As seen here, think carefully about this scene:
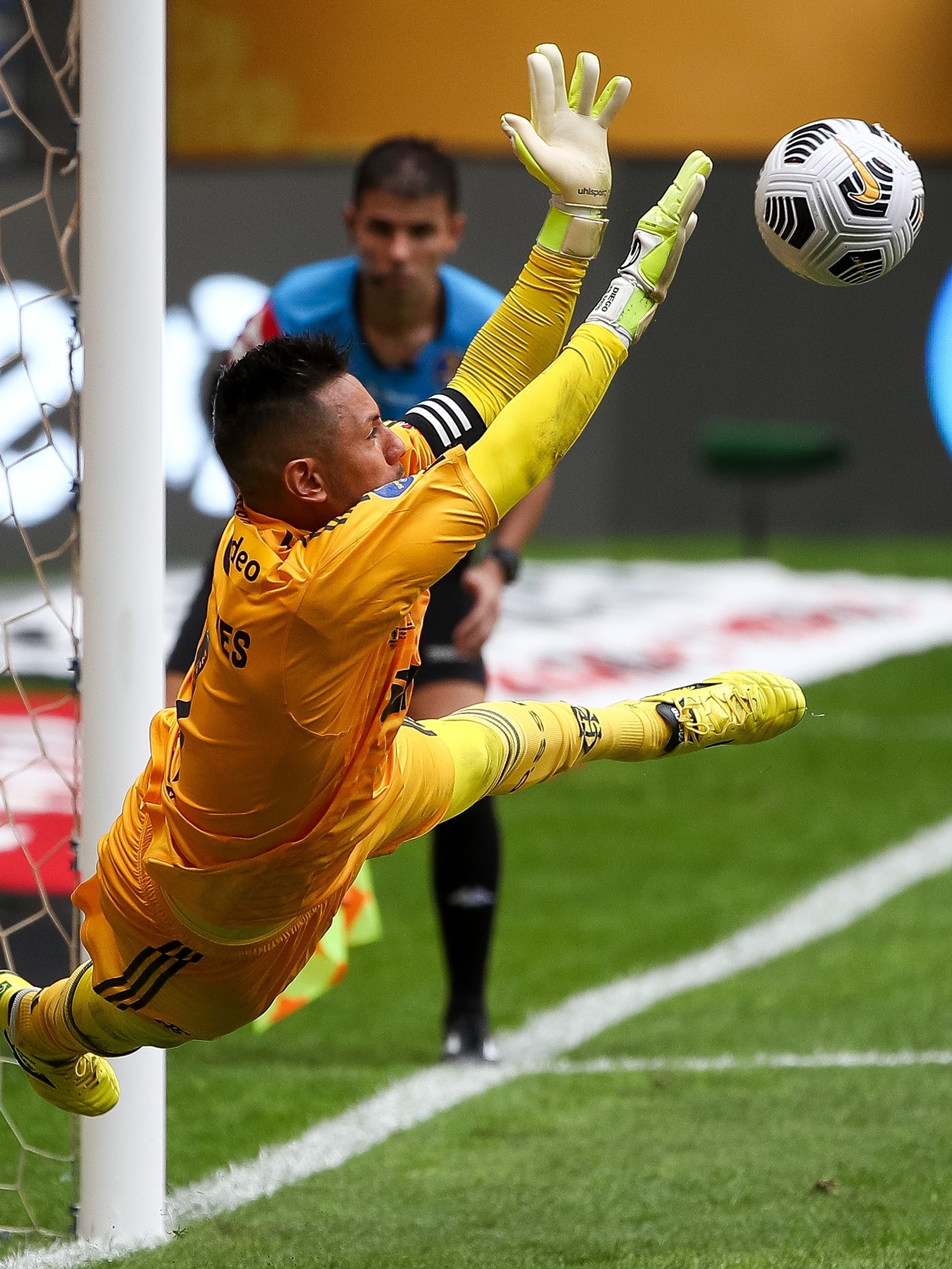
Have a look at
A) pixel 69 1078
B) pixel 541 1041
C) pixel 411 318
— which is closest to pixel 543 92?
pixel 411 318

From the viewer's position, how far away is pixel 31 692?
862 centimetres

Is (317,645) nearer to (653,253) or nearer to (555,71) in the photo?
(653,253)

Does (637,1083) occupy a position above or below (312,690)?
below

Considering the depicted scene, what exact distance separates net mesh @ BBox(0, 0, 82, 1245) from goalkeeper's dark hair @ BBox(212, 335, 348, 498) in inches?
30.6

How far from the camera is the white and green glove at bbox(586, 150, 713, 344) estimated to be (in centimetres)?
277

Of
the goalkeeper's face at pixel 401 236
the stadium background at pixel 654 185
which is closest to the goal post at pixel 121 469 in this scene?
the goalkeeper's face at pixel 401 236

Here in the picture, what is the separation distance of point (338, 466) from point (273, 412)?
123mm

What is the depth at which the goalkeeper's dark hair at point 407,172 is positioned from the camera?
14.1 feet

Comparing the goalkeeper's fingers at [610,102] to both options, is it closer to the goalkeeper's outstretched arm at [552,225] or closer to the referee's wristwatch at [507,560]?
the goalkeeper's outstretched arm at [552,225]

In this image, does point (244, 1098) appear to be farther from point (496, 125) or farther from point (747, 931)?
point (496, 125)

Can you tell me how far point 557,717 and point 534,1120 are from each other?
134cm

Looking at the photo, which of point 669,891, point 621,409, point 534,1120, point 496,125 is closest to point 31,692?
point 669,891

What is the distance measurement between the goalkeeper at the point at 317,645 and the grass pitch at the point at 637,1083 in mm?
640

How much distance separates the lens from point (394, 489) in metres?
2.57
